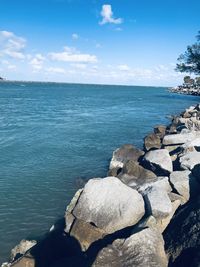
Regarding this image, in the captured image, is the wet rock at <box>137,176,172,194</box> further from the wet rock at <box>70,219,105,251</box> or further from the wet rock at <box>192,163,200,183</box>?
the wet rock at <box>70,219,105,251</box>

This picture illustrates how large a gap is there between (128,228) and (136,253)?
2470 millimetres

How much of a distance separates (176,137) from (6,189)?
11.8 m

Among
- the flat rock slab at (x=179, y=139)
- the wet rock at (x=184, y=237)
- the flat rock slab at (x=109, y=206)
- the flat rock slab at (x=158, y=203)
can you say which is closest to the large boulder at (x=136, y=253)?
the wet rock at (x=184, y=237)

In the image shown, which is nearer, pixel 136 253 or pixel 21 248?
pixel 136 253

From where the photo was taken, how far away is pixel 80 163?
24359 millimetres

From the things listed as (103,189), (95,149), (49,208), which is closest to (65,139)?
(95,149)

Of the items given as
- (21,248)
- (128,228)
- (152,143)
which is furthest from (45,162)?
(128,228)

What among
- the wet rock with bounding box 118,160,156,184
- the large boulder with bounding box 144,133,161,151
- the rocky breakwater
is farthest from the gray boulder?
the large boulder with bounding box 144,133,161,151

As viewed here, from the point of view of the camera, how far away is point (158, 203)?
12.9 metres

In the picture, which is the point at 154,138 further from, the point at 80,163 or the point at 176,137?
the point at 80,163

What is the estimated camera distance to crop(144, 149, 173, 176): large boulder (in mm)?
17688

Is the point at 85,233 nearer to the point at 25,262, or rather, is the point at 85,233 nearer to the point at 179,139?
the point at 25,262

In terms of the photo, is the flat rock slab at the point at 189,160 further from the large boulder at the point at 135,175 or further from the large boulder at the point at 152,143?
the large boulder at the point at 152,143

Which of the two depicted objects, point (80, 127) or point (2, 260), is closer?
point (2, 260)
